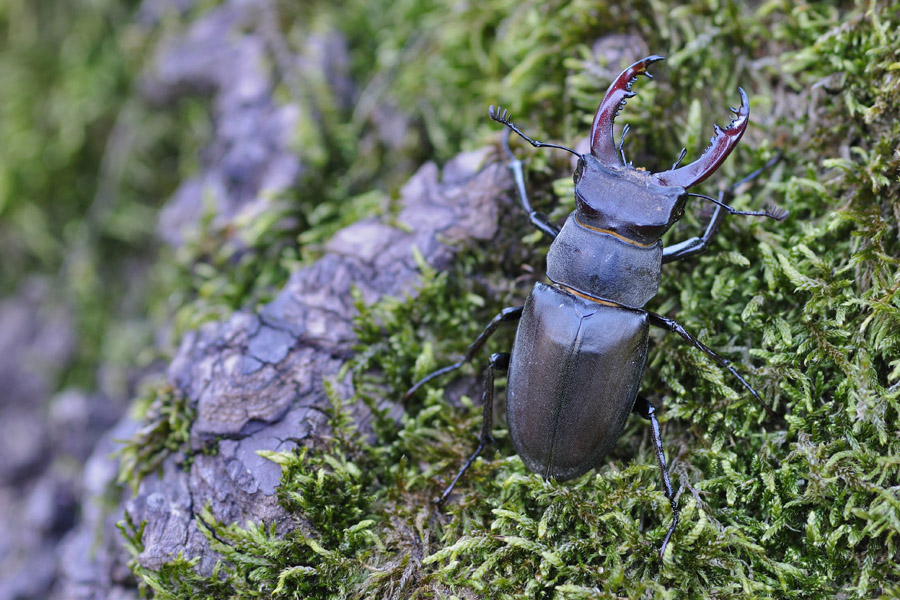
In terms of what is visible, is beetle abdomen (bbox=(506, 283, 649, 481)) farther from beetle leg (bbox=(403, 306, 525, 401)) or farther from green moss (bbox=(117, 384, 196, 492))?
green moss (bbox=(117, 384, 196, 492))

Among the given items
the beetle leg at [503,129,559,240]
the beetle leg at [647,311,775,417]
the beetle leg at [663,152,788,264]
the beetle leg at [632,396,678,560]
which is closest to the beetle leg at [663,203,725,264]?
the beetle leg at [663,152,788,264]

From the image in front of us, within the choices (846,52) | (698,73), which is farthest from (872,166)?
(698,73)

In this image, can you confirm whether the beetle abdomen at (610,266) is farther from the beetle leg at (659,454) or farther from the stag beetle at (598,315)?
the beetle leg at (659,454)

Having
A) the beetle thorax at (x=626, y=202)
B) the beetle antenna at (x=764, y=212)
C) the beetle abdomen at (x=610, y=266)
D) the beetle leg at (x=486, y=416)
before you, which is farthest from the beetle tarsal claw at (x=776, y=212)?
the beetle leg at (x=486, y=416)

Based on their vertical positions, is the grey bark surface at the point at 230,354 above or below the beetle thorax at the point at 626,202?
below

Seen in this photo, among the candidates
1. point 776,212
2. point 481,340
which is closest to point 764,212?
point 776,212

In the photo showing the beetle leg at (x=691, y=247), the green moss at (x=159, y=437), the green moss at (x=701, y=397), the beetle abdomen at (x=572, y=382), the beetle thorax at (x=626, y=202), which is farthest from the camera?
the green moss at (x=159, y=437)
